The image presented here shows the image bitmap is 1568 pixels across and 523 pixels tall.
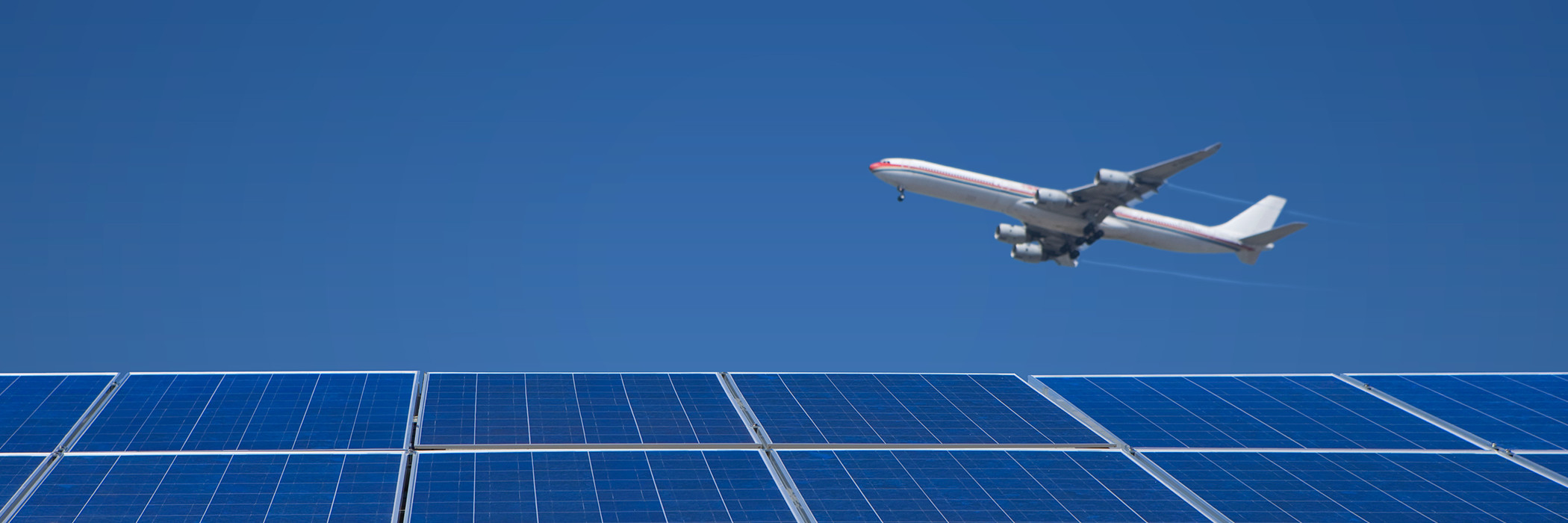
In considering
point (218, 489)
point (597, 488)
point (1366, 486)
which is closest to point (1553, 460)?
point (1366, 486)

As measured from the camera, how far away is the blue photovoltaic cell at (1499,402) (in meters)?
37.2

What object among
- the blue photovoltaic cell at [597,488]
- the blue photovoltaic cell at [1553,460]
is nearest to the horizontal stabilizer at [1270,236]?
the blue photovoltaic cell at [1553,460]

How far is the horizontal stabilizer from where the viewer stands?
80.1m

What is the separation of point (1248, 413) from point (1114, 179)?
3781 centimetres

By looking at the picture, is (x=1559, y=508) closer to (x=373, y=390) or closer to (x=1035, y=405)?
(x=1035, y=405)

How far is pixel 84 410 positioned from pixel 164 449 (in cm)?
414

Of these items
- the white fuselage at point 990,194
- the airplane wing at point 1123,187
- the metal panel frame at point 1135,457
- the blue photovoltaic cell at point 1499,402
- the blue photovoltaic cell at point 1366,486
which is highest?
the airplane wing at point 1123,187

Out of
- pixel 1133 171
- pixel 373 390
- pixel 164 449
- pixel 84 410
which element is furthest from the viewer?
pixel 1133 171

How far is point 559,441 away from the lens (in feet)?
105

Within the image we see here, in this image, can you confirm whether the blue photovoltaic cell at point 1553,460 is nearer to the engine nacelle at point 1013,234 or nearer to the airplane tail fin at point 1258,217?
the engine nacelle at point 1013,234

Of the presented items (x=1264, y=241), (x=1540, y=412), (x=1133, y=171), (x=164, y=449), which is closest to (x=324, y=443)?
(x=164, y=449)

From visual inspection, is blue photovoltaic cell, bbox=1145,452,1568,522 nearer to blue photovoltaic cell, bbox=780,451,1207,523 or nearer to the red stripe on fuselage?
blue photovoltaic cell, bbox=780,451,1207,523

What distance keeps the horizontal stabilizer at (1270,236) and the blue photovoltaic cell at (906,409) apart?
4532 cm

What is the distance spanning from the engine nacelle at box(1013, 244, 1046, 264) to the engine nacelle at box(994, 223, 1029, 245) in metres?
0.52
